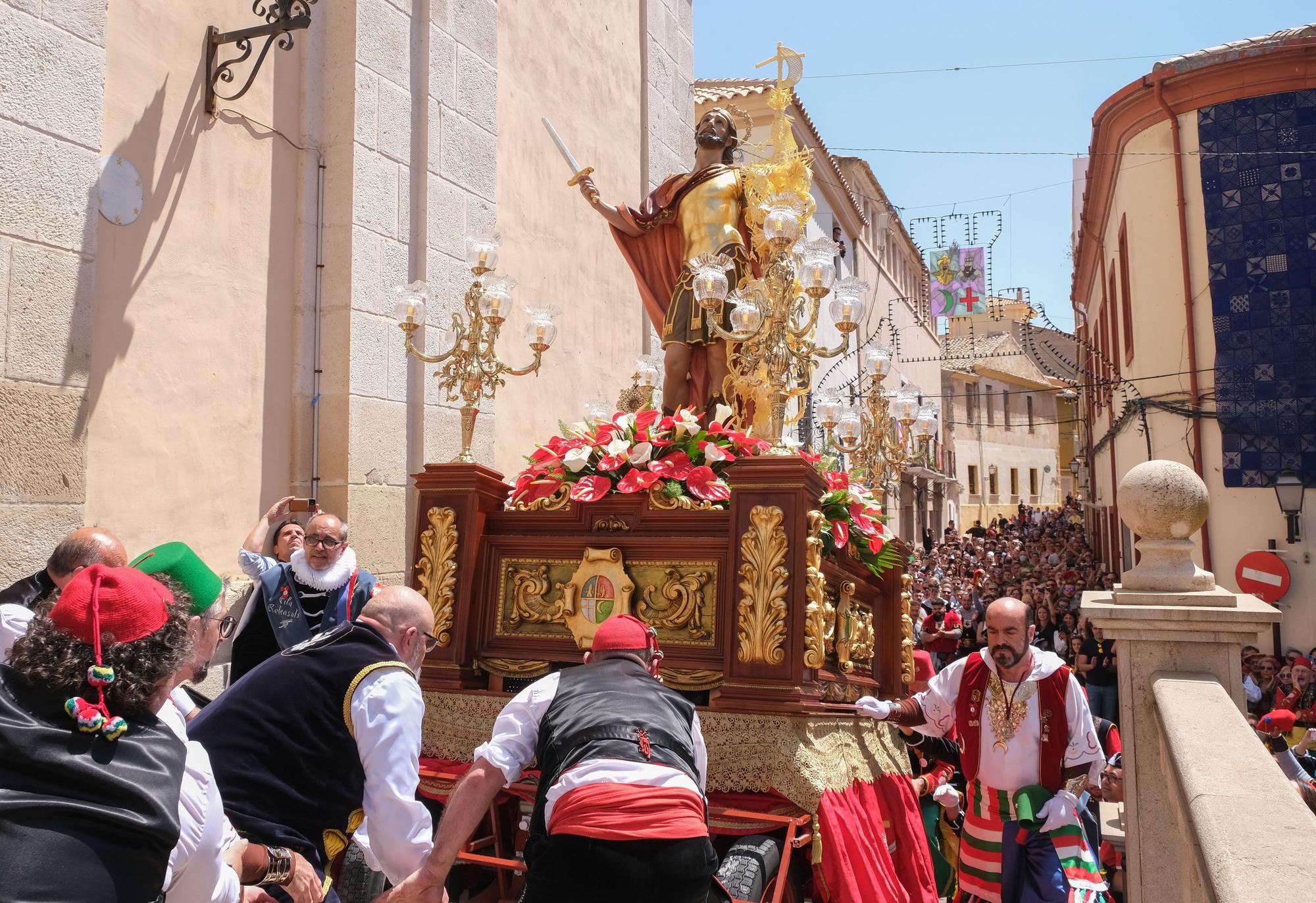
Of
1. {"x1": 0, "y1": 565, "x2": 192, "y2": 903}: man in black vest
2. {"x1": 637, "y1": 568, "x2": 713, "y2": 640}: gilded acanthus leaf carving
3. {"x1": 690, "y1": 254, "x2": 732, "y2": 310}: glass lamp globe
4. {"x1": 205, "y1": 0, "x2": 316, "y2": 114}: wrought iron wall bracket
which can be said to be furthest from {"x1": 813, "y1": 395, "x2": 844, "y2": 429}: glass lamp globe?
{"x1": 0, "y1": 565, "x2": 192, "y2": 903}: man in black vest

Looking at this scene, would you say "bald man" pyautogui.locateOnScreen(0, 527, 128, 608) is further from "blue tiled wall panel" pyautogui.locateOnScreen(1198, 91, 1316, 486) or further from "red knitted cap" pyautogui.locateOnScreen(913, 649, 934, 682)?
"blue tiled wall panel" pyautogui.locateOnScreen(1198, 91, 1316, 486)

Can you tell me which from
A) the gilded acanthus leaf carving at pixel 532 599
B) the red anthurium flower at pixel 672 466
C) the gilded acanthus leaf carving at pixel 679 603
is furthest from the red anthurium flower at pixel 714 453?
the gilded acanthus leaf carving at pixel 532 599

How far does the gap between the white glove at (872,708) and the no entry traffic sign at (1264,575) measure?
921 cm

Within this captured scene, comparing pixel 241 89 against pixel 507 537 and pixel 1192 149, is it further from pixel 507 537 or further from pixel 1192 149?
pixel 1192 149

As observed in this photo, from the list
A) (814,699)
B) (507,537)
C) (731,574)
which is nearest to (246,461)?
(507,537)

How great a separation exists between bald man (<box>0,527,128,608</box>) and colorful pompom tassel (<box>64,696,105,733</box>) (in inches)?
67.4

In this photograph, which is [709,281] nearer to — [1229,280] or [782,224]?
[782,224]

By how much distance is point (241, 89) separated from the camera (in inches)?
239


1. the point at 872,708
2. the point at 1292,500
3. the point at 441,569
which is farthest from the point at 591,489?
the point at 1292,500

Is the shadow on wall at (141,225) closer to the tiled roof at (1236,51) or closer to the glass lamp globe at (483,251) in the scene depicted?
the glass lamp globe at (483,251)

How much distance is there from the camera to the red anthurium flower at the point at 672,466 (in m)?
4.80

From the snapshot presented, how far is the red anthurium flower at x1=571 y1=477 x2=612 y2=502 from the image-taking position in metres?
4.81

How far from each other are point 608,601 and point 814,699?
0.98 m

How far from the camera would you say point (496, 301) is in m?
5.30
